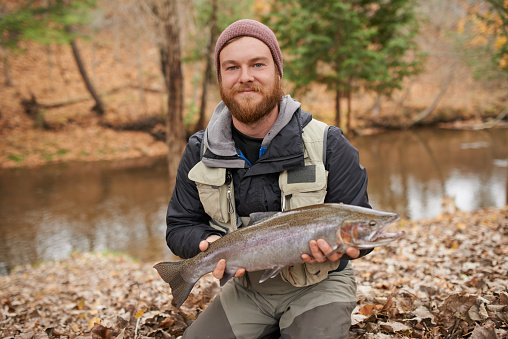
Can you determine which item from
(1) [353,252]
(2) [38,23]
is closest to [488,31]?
(1) [353,252]

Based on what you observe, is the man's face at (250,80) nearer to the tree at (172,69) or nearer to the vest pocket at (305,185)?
the vest pocket at (305,185)

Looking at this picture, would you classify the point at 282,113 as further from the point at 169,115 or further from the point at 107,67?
the point at 107,67

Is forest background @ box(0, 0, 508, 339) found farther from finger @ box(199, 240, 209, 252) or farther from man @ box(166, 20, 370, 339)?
finger @ box(199, 240, 209, 252)

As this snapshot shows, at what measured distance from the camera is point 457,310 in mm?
2928

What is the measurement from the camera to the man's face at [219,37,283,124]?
2873 millimetres

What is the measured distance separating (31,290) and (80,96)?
23.5 metres

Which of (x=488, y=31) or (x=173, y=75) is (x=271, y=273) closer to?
(x=173, y=75)

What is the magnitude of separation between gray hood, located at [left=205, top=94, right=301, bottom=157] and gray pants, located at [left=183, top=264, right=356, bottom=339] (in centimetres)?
119

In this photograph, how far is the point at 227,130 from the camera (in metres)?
3.00

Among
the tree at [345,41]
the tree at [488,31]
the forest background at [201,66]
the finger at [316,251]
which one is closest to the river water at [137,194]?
the forest background at [201,66]

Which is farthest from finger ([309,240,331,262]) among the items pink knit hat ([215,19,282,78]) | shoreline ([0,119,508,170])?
shoreline ([0,119,508,170])

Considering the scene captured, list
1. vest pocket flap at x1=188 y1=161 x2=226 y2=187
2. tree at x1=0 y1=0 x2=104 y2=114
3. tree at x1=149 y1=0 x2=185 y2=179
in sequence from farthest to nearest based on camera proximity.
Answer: tree at x1=0 y1=0 x2=104 y2=114 < tree at x1=149 y1=0 x2=185 y2=179 < vest pocket flap at x1=188 y1=161 x2=226 y2=187

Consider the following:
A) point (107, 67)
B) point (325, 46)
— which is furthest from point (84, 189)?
point (107, 67)

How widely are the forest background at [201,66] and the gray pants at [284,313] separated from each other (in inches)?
259
